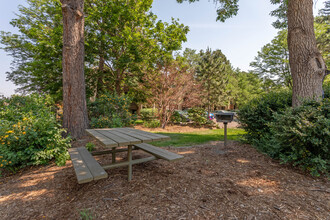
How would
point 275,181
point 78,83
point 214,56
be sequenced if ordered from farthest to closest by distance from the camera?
1. point 214,56
2. point 78,83
3. point 275,181

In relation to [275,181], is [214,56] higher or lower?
higher

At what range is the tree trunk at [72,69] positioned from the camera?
5.23 m

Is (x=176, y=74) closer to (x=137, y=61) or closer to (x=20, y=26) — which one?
(x=137, y=61)

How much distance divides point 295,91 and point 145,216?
4698mm

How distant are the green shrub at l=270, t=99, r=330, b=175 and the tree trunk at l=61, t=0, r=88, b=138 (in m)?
6.03

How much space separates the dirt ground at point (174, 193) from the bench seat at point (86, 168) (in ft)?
1.25

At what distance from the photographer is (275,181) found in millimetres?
2619

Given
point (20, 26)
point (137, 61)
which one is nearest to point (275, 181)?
point (137, 61)

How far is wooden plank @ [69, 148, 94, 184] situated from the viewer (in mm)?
1892

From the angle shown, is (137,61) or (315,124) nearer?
(315,124)

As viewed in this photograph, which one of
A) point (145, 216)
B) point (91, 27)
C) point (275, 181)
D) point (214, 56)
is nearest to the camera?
point (145, 216)

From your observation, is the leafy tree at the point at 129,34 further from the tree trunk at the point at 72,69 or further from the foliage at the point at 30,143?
the foliage at the point at 30,143

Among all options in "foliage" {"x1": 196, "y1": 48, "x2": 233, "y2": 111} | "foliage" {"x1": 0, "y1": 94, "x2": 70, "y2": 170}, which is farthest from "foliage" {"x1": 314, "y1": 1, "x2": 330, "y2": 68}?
"foliage" {"x1": 0, "y1": 94, "x2": 70, "y2": 170}

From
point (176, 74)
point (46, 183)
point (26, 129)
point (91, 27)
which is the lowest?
point (46, 183)
